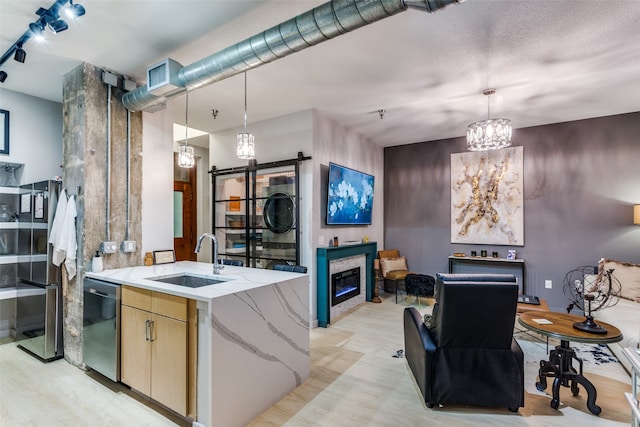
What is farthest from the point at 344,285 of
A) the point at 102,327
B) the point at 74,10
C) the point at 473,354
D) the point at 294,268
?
the point at 74,10

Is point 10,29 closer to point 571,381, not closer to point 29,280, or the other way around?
point 29,280

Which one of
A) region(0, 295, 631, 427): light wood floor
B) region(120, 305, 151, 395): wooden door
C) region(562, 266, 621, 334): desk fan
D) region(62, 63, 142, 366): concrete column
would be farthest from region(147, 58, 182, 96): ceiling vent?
region(562, 266, 621, 334): desk fan

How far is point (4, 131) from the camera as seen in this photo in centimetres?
370

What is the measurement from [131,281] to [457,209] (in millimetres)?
5261

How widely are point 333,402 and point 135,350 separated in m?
1.60

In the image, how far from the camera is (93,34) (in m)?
2.63

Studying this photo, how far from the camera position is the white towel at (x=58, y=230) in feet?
9.92

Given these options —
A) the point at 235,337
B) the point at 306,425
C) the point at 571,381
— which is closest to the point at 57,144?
the point at 235,337

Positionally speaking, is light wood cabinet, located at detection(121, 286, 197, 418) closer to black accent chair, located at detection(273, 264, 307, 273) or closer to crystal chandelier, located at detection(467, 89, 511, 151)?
black accent chair, located at detection(273, 264, 307, 273)

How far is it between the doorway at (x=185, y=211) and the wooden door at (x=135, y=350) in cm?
405

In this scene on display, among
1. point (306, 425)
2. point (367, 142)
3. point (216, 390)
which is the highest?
point (367, 142)

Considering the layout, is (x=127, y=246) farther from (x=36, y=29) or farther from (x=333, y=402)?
(x=333, y=402)

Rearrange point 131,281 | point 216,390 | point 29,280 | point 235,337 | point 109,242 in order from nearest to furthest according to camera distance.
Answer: point 216,390
point 235,337
point 131,281
point 109,242
point 29,280

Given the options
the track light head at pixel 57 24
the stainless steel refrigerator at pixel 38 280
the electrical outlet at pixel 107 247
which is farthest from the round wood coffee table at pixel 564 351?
the stainless steel refrigerator at pixel 38 280
